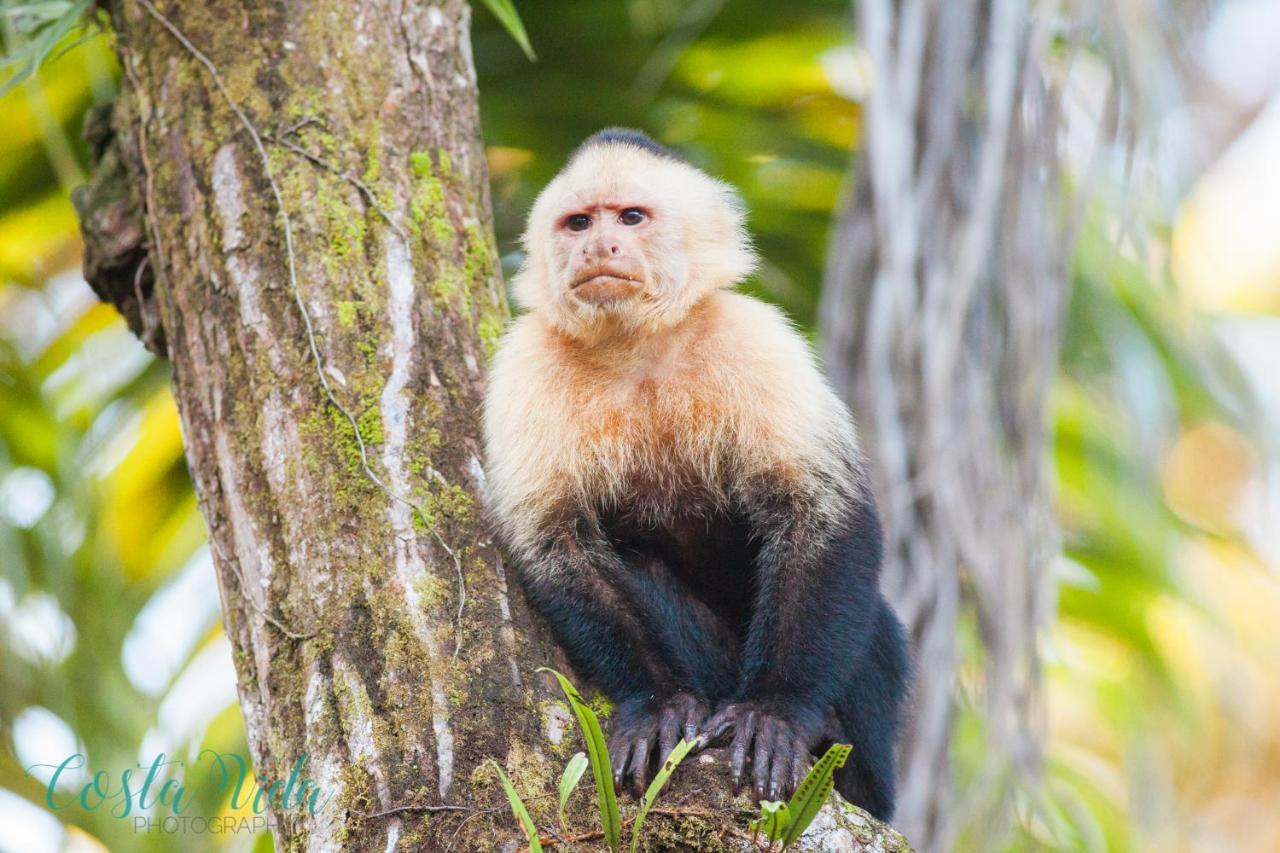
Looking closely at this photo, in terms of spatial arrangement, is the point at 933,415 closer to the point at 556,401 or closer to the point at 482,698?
the point at 556,401

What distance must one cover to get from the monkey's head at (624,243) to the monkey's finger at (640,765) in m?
1.02

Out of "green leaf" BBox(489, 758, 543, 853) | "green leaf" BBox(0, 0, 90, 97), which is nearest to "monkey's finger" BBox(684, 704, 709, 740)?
"green leaf" BBox(489, 758, 543, 853)

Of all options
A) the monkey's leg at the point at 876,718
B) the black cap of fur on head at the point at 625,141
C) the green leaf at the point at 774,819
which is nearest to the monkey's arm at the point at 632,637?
the monkey's leg at the point at 876,718

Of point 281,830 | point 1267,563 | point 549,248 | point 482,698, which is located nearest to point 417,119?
point 549,248

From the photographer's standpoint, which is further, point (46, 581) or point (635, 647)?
point (46, 581)

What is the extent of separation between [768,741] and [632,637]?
1.43 feet

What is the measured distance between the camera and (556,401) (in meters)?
2.81

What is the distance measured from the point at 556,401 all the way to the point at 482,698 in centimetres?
89

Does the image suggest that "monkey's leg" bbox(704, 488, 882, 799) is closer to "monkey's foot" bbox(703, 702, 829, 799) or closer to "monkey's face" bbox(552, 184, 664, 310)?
"monkey's foot" bbox(703, 702, 829, 799)

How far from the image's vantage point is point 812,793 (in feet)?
5.78

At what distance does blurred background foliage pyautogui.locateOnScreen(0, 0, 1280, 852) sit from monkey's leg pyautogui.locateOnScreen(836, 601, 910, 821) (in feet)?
1.61

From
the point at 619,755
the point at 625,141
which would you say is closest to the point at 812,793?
the point at 619,755

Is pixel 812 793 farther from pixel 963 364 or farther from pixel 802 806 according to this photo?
pixel 963 364

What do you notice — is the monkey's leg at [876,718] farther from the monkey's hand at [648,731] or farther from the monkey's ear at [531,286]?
the monkey's ear at [531,286]
